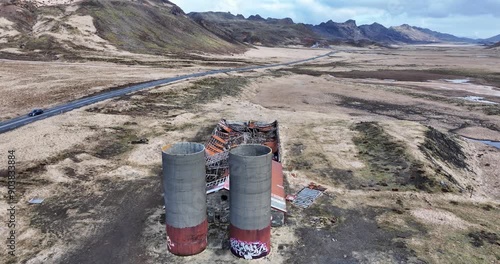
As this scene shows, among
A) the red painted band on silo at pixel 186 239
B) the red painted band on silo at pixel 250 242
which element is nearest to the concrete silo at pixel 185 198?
the red painted band on silo at pixel 186 239

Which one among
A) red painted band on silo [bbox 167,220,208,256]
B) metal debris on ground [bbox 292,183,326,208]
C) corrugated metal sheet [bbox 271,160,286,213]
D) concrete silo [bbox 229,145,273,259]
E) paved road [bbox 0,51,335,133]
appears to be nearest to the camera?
concrete silo [bbox 229,145,273,259]

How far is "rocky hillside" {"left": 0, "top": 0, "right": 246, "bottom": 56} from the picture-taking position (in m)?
104

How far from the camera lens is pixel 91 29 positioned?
120 metres

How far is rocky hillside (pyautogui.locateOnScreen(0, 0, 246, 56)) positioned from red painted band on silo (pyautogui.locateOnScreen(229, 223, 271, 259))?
3690 inches

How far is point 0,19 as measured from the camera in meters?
111

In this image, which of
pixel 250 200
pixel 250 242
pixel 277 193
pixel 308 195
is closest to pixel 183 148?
pixel 250 200

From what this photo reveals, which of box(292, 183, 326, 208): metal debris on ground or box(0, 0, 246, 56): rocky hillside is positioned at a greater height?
box(0, 0, 246, 56): rocky hillside

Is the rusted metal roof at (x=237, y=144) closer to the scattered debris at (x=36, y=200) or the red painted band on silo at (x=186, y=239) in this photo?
the red painted band on silo at (x=186, y=239)

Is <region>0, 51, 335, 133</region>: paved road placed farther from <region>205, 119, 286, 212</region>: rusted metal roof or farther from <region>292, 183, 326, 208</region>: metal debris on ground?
<region>292, 183, 326, 208</region>: metal debris on ground

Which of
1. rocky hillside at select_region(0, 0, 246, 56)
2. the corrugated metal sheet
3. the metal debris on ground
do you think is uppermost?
rocky hillside at select_region(0, 0, 246, 56)

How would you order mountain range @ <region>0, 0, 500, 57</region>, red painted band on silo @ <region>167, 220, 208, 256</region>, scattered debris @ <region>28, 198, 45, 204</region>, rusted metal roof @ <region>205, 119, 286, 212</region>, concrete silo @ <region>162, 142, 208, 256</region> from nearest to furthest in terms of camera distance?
concrete silo @ <region>162, 142, 208, 256</region> → red painted band on silo @ <region>167, 220, 208, 256</region> → rusted metal roof @ <region>205, 119, 286, 212</region> → scattered debris @ <region>28, 198, 45, 204</region> → mountain range @ <region>0, 0, 500, 57</region>

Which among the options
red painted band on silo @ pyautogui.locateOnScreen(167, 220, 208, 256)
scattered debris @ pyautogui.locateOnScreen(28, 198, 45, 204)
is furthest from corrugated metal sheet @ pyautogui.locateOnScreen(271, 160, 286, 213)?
scattered debris @ pyautogui.locateOnScreen(28, 198, 45, 204)

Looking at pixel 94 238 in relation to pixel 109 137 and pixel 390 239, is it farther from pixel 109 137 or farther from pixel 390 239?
pixel 109 137

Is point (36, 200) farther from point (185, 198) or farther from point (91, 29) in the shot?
point (91, 29)
